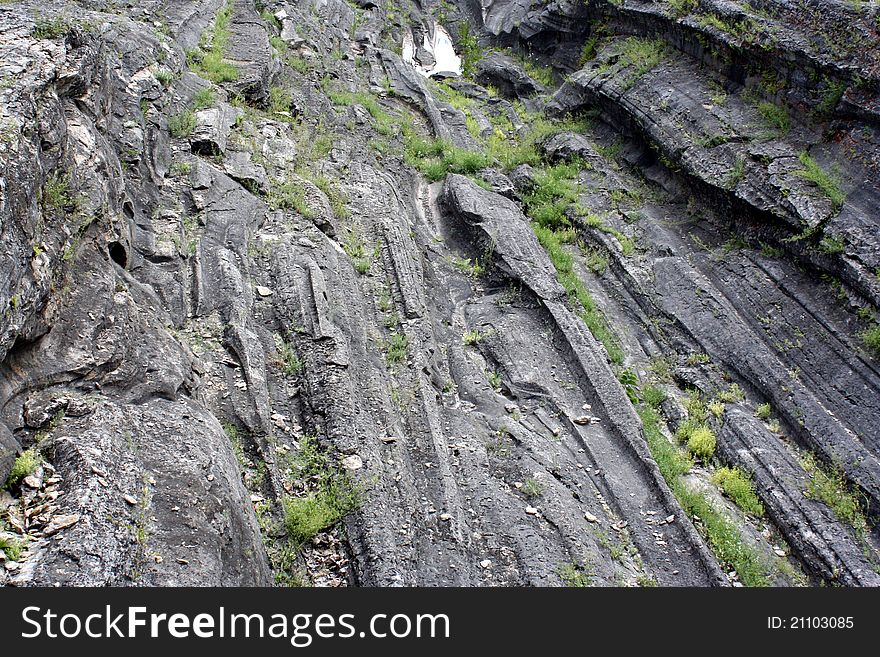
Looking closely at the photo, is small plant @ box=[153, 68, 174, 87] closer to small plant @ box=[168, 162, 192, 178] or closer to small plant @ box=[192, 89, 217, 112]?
small plant @ box=[192, 89, 217, 112]

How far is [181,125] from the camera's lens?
11711mm

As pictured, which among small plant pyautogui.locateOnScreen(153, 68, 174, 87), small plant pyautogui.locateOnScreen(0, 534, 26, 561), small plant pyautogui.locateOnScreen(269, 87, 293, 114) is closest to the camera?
small plant pyautogui.locateOnScreen(0, 534, 26, 561)

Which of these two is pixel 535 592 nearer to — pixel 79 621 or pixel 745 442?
pixel 79 621

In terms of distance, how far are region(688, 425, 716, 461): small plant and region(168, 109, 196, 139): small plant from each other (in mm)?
9931

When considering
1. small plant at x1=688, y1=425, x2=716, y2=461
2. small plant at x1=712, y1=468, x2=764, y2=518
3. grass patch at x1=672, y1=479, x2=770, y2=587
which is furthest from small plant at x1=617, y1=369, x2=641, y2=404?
grass patch at x1=672, y1=479, x2=770, y2=587

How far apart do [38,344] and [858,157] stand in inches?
521

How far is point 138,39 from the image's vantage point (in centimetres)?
1265

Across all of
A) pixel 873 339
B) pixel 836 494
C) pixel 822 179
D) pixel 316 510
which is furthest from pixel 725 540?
pixel 822 179

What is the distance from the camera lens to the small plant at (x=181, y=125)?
1163cm

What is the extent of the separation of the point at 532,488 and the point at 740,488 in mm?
3247

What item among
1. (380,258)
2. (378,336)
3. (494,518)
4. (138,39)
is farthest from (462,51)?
(494,518)

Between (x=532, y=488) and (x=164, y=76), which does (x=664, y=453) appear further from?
(x=164, y=76)

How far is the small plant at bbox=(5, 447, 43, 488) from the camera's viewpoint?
4.84 meters

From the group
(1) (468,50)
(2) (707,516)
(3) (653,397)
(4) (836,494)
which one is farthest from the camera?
(1) (468,50)
